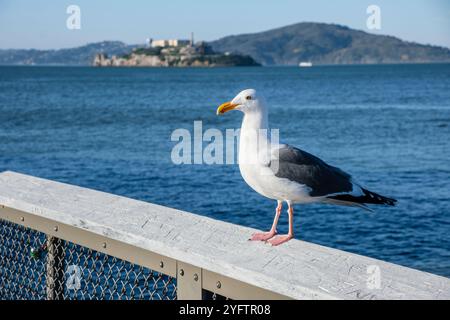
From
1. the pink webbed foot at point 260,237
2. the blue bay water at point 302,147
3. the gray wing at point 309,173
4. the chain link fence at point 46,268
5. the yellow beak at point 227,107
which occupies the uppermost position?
the yellow beak at point 227,107

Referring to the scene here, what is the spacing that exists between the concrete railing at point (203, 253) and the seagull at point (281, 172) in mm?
710

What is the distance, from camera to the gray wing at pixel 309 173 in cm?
391

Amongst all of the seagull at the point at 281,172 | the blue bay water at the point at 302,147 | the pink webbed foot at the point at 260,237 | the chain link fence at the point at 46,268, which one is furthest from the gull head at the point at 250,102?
the blue bay water at the point at 302,147

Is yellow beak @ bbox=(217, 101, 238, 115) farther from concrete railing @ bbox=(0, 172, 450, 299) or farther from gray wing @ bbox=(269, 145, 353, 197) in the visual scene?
concrete railing @ bbox=(0, 172, 450, 299)

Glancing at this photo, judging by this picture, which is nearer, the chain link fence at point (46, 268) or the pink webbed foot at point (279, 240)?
the pink webbed foot at point (279, 240)

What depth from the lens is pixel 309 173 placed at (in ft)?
13.3

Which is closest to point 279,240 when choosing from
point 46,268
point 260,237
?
point 260,237

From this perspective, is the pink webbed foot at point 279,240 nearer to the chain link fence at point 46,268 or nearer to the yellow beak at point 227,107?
the chain link fence at point 46,268

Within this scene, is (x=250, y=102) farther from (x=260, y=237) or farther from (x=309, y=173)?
(x=260, y=237)

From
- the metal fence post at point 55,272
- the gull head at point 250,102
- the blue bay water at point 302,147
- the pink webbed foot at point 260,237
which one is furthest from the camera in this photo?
the blue bay water at point 302,147

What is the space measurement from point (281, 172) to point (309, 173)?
0.28 metres

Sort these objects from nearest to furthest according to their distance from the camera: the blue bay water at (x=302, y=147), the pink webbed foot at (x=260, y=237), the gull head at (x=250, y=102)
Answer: the pink webbed foot at (x=260, y=237), the gull head at (x=250, y=102), the blue bay water at (x=302, y=147)

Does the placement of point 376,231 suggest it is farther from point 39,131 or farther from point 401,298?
point 39,131

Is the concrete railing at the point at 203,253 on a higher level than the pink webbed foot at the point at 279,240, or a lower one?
higher
